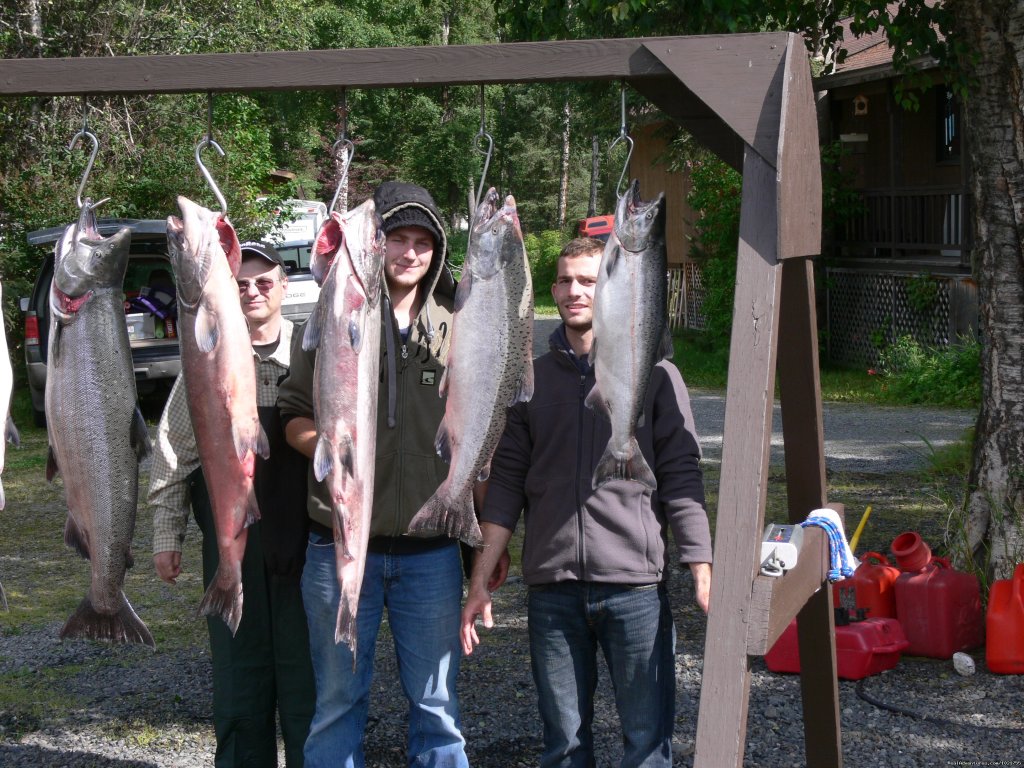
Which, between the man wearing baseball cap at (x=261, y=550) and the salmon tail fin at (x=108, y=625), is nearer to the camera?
the salmon tail fin at (x=108, y=625)

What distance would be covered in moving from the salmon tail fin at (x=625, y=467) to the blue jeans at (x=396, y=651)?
1.91 feet

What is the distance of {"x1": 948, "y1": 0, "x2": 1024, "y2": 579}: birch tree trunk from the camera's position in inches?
215

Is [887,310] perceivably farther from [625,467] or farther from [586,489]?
[625,467]

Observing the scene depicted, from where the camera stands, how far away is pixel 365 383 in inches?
107

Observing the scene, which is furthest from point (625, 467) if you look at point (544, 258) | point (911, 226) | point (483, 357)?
point (544, 258)

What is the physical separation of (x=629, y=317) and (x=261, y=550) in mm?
1505

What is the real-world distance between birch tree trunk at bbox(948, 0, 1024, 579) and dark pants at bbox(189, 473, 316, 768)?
11.8 feet

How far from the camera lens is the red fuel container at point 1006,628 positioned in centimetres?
506

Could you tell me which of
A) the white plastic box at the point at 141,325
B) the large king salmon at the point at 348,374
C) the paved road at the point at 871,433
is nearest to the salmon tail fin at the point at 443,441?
the large king salmon at the point at 348,374

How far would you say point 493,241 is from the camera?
2.71m

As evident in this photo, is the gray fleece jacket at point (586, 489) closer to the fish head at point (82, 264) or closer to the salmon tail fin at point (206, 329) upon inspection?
the salmon tail fin at point (206, 329)

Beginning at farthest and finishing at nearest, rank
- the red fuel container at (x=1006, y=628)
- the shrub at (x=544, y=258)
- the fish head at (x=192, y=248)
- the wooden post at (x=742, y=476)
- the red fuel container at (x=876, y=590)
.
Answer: the shrub at (x=544, y=258)
the red fuel container at (x=876, y=590)
the red fuel container at (x=1006, y=628)
the fish head at (x=192, y=248)
the wooden post at (x=742, y=476)

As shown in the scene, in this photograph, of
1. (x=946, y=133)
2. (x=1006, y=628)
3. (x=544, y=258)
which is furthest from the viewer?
(x=544, y=258)

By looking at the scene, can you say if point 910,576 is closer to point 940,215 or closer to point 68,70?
point 68,70
